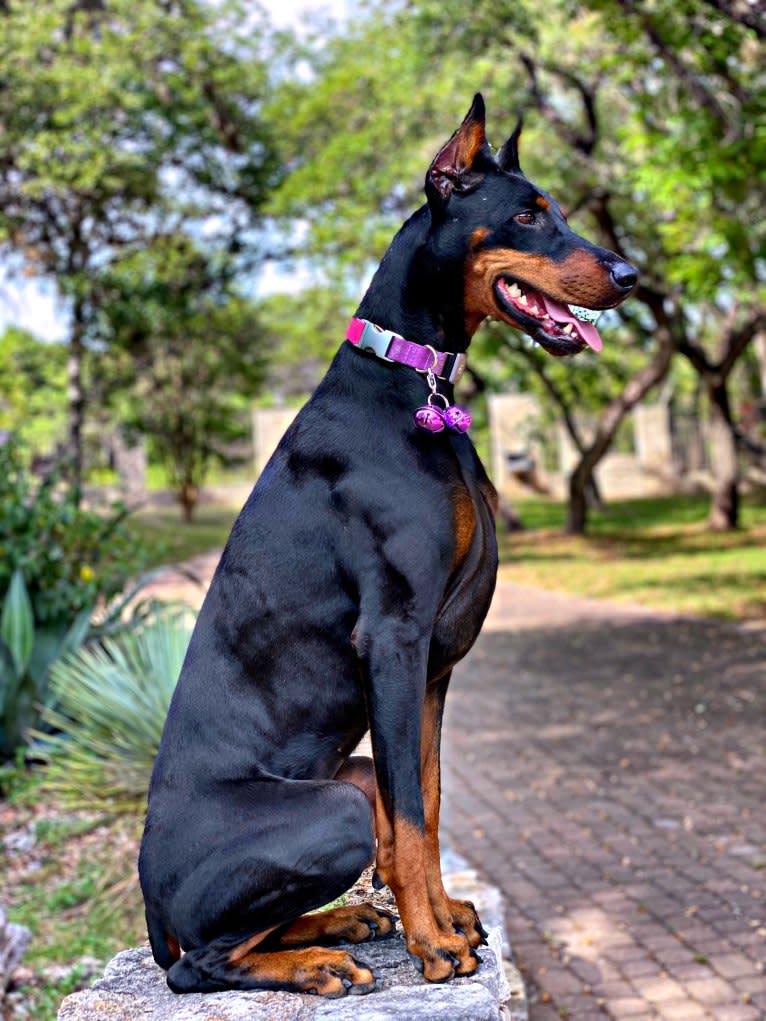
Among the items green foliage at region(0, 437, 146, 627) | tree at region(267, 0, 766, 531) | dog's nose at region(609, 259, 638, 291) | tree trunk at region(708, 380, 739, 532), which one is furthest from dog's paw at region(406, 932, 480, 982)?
tree trunk at region(708, 380, 739, 532)

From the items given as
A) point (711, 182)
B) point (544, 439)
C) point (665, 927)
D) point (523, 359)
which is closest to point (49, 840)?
point (665, 927)

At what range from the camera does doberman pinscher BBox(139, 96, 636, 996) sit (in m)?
2.37

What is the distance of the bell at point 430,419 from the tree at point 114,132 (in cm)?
1733

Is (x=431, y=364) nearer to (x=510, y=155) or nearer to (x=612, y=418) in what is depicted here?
(x=510, y=155)

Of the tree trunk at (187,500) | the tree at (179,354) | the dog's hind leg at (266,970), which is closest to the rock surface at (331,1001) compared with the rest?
the dog's hind leg at (266,970)

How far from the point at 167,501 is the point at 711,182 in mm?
23587

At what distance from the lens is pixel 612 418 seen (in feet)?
67.9

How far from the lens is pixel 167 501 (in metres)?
32.7

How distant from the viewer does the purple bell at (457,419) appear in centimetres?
250

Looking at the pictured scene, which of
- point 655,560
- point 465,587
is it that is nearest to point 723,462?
point 655,560

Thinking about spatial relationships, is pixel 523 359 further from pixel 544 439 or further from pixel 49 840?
pixel 49 840

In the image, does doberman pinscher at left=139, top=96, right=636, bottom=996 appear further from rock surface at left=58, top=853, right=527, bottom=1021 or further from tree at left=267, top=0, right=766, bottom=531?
tree at left=267, top=0, right=766, bottom=531

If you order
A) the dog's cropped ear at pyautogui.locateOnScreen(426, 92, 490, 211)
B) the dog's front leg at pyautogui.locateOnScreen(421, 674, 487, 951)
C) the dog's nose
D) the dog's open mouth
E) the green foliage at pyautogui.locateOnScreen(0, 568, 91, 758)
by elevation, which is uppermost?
the dog's cropped ear at pyautogui.locateOnScreen(426, 92, 490, 211)

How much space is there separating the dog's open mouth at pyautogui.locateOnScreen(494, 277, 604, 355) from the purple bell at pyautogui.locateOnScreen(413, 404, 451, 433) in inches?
10.2
